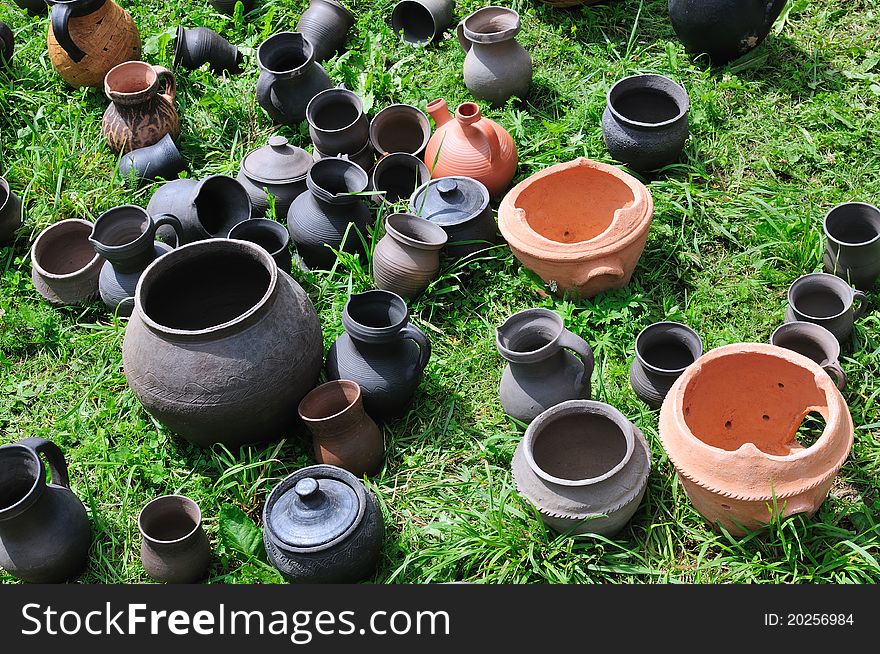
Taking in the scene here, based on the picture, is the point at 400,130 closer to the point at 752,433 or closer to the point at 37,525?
the point at 752,433

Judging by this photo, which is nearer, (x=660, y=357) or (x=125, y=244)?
(x=660, y=357)

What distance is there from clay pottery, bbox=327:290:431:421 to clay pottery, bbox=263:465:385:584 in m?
0.60

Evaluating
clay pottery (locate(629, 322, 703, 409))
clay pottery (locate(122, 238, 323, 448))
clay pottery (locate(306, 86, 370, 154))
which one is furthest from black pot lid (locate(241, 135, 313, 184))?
clay pottery (locate(629, 322, 703, 409))

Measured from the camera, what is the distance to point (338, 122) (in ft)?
19.5

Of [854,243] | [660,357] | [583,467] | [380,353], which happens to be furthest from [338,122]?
[854,243]

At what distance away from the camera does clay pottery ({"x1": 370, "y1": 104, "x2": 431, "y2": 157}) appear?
5750 millimetres

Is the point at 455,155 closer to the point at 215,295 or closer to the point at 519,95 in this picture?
the point at 519,95

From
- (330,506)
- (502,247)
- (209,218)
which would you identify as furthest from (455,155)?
(330,506)

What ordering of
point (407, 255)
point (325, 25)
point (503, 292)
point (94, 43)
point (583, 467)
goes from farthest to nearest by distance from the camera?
1. point (325, 25)
2. point (94, 43)
3. point (503, 292)
4. point (407, 255)
5. point (583, 467)

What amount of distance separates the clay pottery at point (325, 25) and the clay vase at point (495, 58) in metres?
0.99

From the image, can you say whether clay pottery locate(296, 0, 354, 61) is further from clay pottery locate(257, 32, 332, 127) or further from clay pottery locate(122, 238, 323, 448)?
clay pottery locate(122, 238, 323, 448)

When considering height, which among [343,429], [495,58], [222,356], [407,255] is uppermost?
[495,58]

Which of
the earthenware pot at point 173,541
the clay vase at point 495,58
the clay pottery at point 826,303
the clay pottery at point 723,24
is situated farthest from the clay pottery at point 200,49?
the clay pottery at point 826,303

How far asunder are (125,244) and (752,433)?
3.33m
